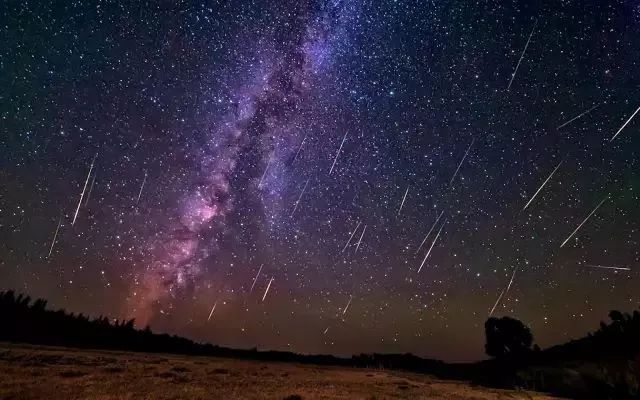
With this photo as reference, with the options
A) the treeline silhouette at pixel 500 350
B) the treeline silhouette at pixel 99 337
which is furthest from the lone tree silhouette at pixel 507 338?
the treeline silhouette at pixel 99 337

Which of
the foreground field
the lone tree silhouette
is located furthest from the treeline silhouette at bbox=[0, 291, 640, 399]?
the foreground field

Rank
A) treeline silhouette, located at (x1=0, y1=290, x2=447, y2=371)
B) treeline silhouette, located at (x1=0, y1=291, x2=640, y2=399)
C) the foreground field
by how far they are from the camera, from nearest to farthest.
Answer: the foreground field
treeline silhouette, located at (x1=0, y1=291, x2=640, y2=399)
treeline silhouette, located at (x1=0, y1=290, x2=447, y2=371)

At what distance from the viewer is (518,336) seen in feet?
79.7

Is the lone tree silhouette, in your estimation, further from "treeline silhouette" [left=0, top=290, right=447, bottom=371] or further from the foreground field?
A: the foreground field

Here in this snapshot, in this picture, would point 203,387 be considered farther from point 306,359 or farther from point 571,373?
point 306,359

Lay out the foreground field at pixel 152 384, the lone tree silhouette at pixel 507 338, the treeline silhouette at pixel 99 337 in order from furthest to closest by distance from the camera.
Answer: the lone tree silhouette at pixel 507 338, the treeline silhouette at pixel 99 337, the foreground field at pixel 152 384

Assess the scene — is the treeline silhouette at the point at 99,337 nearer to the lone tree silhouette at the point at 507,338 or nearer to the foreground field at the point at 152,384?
the lone tree silhouette at the point at 507,338

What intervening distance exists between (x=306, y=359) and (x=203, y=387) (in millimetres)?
18217

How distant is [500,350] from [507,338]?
0.92m

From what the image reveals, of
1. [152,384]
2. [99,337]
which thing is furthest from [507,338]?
[99,337]

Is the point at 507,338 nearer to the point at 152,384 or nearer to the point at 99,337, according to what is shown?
the point at 152,384

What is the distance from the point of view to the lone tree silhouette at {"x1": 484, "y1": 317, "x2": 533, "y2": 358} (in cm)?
2380

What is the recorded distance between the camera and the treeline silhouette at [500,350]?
14.9 metres

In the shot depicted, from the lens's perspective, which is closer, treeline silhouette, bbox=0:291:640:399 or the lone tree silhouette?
treeline silhouette, bbox=0:291:640:399
